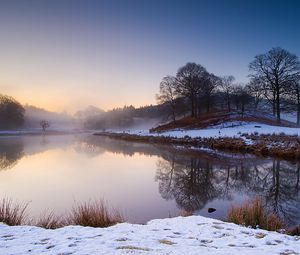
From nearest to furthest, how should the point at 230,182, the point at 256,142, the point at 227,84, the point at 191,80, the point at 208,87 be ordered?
the point at 230,182
the point at 256,142
the point at 191,80
the point at 208,87
the point at 227,84

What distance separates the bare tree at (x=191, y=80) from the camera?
60.2 m

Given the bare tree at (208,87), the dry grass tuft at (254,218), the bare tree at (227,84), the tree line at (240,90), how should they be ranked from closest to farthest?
the dry grass tuft at (254,218) → the tree line at (240,90) → the bare tree at (208,87) → the bare tree at (227,84)

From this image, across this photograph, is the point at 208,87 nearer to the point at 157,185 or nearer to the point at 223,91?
the point at 223,91

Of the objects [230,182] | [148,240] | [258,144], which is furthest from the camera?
[258,144]

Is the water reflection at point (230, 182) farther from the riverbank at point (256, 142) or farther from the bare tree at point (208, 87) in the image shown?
the bare tree at point (208, 87)

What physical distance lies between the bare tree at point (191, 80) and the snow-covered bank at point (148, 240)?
54723 mm

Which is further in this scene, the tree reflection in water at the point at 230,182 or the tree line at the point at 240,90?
the tree line at the point at 240,90

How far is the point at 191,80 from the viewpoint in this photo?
6066 cm

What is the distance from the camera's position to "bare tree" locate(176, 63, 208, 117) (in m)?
60.2

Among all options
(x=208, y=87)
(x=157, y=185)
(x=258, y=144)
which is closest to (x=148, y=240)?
(x=157, y=185)

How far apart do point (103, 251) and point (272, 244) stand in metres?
3.04

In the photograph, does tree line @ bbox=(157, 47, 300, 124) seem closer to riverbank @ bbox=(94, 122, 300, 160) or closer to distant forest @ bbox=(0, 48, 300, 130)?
distant forest @ bbox=(0, 48, 300, 130)

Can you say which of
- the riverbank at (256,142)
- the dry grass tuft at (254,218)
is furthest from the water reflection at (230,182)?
Result: the riverbank at (256,142)

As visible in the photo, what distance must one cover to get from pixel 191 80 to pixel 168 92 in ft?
22.3
